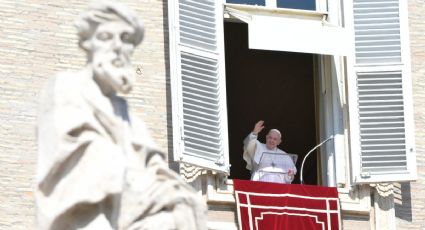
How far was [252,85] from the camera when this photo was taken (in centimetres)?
3184

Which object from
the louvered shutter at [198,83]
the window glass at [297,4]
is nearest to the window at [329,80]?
the louvered shutter at [198,83]

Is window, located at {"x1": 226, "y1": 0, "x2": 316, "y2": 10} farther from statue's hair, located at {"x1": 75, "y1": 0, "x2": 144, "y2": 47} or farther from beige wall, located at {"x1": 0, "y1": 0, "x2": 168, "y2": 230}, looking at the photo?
statue's hair, located at {"x1": 75, "y1": 0, "x2": 144, "y2": 47}

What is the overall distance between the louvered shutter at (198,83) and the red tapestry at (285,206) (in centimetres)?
54

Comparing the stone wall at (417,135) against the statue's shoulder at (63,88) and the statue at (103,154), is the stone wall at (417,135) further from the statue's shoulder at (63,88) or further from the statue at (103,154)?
the statue's shoulder at (63,88)

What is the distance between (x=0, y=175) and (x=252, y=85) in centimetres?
452

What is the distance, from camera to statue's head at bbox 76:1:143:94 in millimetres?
13133

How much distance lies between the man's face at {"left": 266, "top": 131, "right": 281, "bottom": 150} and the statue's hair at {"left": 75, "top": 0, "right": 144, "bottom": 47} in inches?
627

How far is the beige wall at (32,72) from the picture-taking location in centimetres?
2802

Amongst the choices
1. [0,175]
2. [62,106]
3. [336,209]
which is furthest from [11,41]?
[62,106]

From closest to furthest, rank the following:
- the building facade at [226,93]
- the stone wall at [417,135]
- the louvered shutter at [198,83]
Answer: the building facade at [226,93], the louvered shutter at [198,83], the stone wall at [417,135]

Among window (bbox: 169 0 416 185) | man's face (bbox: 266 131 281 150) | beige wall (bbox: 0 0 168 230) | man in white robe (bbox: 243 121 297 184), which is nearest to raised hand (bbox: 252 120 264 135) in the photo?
man in white robe (bbox: 243 121 297 184)

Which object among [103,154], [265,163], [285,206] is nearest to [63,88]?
[103,154]

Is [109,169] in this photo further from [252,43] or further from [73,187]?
[252,43]

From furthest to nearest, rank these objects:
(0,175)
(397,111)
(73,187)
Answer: (397,111)
(0,175)
(73,187)
